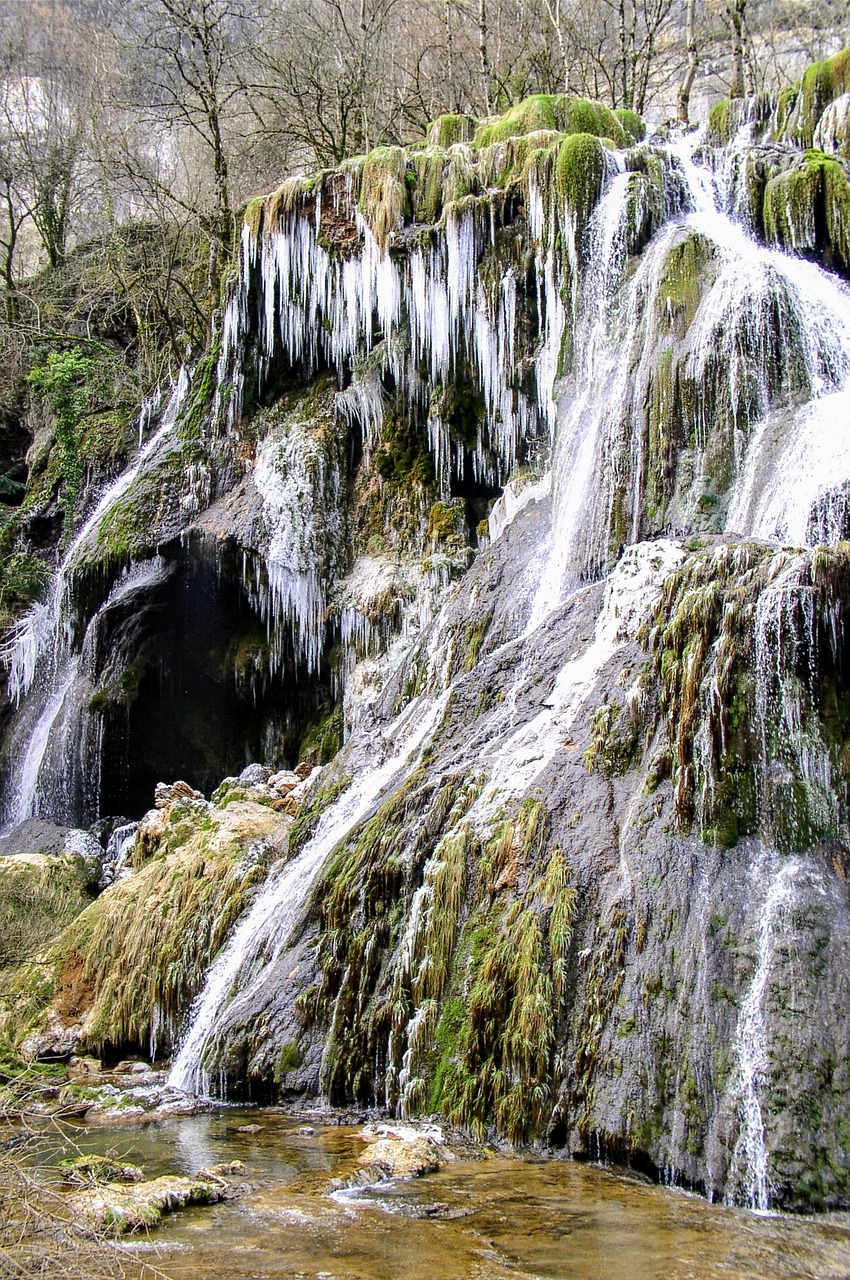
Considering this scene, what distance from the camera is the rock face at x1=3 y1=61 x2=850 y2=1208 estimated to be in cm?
610

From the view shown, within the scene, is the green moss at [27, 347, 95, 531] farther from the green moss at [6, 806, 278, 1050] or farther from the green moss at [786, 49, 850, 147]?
the green moss at [786, 49, 850, 147]

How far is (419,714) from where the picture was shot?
10.5 m

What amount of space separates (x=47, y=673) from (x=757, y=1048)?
1484 centimetres

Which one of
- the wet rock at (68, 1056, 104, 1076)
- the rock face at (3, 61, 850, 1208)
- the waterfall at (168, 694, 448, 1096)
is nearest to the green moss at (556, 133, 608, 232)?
the rock face at (3, 61, 850, 1208)

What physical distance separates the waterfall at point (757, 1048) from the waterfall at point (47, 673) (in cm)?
1340

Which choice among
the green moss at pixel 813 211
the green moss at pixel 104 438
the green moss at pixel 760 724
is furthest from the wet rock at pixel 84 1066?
the green moss at pixel 104 438

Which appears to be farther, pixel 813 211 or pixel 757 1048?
pixel 813 211

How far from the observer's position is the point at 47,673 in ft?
59.8

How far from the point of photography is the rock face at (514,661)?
6.10m

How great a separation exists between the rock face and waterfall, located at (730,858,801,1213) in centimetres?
2

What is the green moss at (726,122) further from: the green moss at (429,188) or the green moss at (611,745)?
the green moss at (611,745)

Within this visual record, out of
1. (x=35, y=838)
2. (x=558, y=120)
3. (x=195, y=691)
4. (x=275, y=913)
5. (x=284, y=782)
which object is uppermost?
(x=558, y=120)

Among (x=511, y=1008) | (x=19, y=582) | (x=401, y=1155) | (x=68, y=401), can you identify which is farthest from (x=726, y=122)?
(x=401, y=1155)

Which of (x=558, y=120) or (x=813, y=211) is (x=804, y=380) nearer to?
(x=813, y=211)
